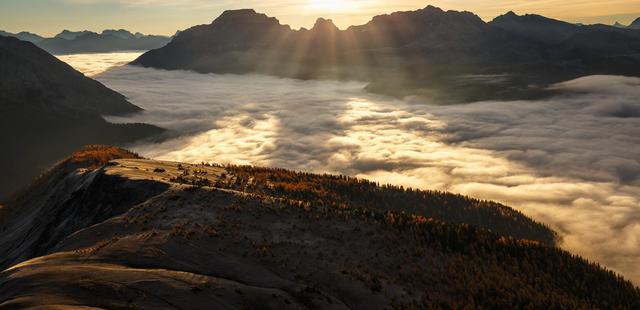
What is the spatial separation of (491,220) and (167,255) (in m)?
69.1

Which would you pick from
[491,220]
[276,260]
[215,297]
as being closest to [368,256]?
[276,260]

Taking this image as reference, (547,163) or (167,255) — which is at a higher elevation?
(167,255)

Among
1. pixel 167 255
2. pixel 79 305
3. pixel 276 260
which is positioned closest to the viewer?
pixel 79 305

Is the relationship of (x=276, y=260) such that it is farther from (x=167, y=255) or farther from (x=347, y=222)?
(x=347, y=222)

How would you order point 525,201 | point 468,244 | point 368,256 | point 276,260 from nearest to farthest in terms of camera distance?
1. point 276,260
2. point 368,256
3. point 468,244
4. point 525,201

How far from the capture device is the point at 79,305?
616 inches

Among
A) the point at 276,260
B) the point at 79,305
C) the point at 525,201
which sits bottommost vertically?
the point at 525,201

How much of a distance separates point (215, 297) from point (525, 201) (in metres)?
118

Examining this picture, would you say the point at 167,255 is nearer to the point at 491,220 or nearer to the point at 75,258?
the point at 75,258

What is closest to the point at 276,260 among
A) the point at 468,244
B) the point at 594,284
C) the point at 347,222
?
the point at 347,222

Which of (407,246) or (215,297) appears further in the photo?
(407,246)

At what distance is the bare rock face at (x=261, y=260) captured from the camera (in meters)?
18.5

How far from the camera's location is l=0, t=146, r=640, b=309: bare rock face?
18.5 meters

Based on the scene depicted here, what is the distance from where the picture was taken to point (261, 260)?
24.5 meters
